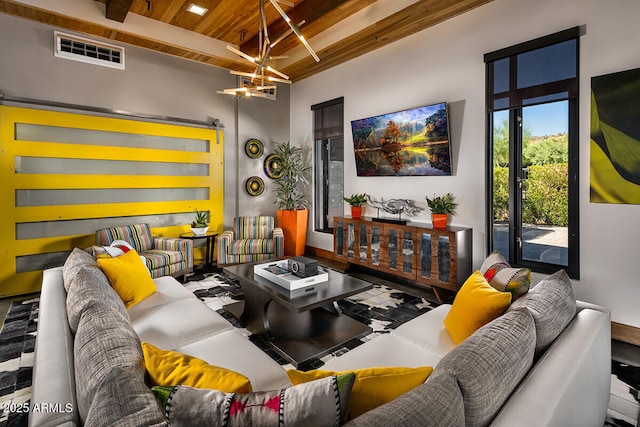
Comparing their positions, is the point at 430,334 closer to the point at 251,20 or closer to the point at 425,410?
the point at 425,410

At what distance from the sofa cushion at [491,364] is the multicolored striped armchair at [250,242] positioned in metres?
3.90

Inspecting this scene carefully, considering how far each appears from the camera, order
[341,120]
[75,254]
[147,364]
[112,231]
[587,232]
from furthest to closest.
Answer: [341,120]
[112,231]
[587,232]
[75,254]
[147,364]

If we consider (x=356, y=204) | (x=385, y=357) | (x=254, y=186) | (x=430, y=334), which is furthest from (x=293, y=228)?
(x=385, y=357)

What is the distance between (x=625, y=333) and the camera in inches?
114

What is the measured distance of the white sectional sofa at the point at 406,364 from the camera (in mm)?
921

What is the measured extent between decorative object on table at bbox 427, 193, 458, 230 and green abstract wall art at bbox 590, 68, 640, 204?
4.40 feet

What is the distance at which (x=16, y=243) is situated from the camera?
13.4 ft

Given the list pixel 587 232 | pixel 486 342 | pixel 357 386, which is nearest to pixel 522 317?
pixel 486 342

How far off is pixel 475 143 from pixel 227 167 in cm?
390

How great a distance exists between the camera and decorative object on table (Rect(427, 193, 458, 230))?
3955 millimetres

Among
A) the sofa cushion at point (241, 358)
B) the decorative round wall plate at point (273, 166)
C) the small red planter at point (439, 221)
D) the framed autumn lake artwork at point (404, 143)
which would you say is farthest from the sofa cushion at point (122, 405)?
the decorative round wall plate at point (273, 166)

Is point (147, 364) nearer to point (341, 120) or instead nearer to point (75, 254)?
point (75, 254)

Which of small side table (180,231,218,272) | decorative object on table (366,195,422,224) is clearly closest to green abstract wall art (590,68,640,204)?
decorative object on table (366,195,422,224)

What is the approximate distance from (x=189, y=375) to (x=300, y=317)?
2.13 meters
